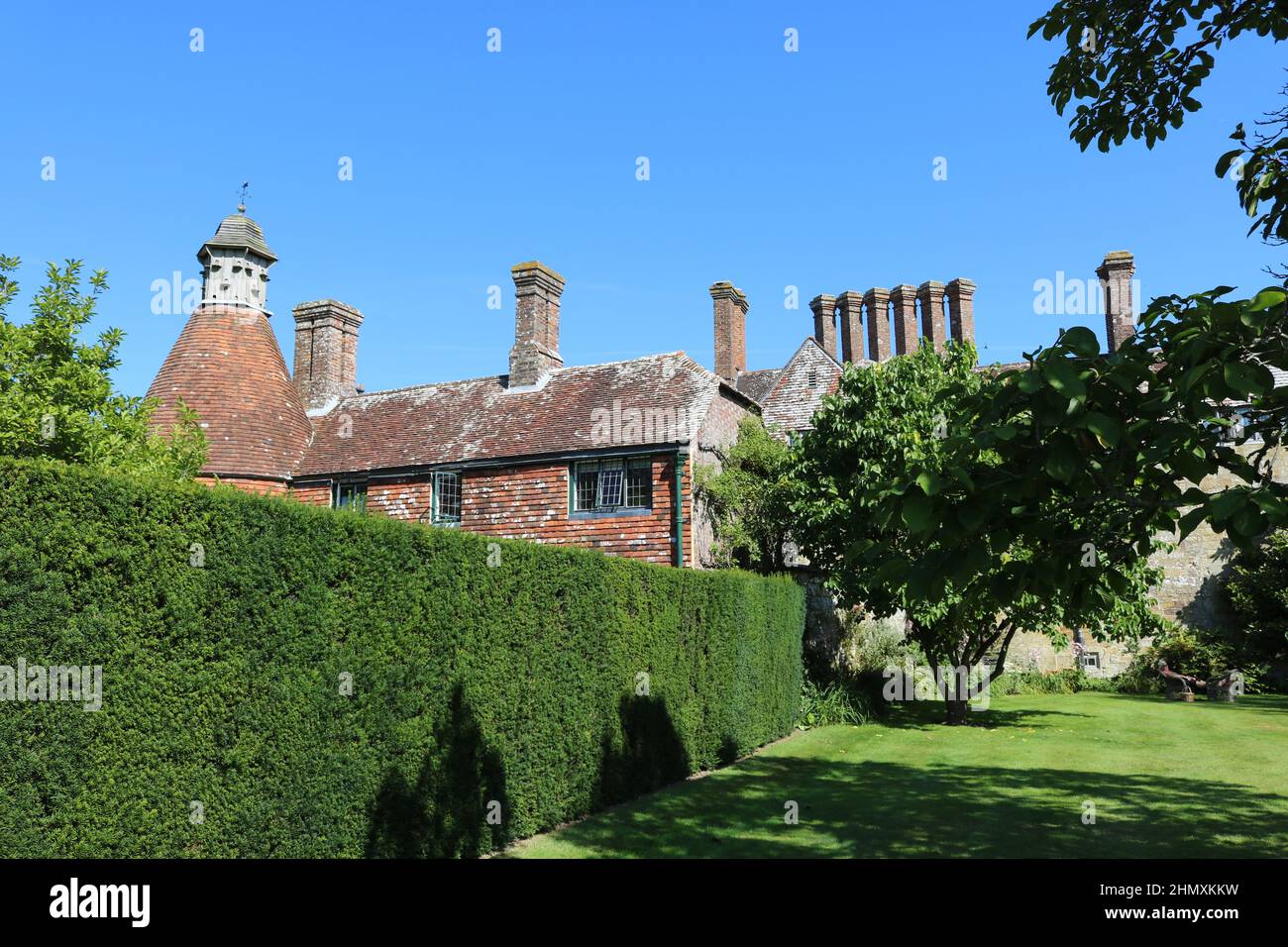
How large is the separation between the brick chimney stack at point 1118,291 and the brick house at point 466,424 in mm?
15425

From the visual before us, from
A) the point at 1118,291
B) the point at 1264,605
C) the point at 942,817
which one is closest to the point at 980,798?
the point at 942,817

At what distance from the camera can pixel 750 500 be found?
2028 centimetres

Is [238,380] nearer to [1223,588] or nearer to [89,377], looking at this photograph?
[89,377]

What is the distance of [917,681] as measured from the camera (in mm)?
22375

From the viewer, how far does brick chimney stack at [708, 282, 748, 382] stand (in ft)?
117

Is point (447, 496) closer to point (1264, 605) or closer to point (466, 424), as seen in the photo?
point (466, 424)

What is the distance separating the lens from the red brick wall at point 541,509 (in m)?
19.4

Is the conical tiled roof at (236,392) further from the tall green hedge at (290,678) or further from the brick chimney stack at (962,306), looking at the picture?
the brick chimney stack at (962,306)

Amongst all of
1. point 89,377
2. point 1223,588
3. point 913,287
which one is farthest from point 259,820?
point 913,287

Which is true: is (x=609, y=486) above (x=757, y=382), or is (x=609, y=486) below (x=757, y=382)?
below

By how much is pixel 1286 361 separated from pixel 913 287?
40293mm

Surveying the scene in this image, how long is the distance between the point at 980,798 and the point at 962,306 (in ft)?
110

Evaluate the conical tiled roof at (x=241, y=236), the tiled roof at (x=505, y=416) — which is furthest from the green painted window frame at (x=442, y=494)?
the conical tiled roof at (x=241, y=236)
